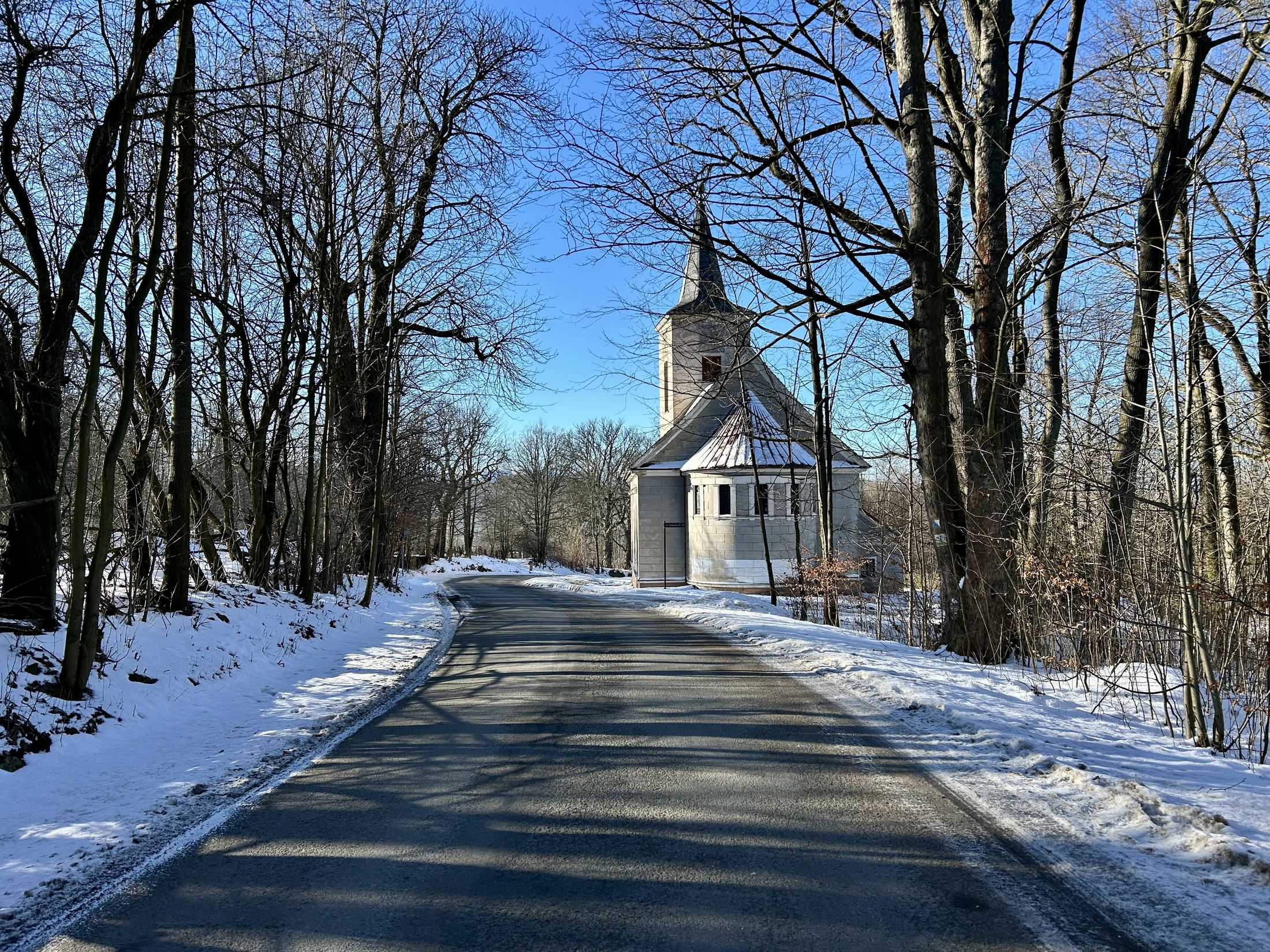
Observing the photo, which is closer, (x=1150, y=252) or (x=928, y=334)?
(x=1150, y=252)

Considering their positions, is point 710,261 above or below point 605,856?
above

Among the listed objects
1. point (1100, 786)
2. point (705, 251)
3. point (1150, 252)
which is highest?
point (705, 251)

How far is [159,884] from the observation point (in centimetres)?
380

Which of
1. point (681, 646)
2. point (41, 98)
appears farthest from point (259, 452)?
point (681, 646)

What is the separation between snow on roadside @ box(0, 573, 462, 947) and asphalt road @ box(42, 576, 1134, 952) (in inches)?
18.6

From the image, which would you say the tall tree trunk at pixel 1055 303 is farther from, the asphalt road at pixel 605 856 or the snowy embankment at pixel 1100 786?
the asphalt road at pixel 605 856

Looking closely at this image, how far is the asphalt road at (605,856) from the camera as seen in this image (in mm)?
3266

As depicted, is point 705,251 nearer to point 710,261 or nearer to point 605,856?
point 710,261

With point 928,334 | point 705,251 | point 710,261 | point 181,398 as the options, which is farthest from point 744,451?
point 181,398

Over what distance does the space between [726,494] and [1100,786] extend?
2857cm

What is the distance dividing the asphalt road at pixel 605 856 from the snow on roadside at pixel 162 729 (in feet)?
1.55

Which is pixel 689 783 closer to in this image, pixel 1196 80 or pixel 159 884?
pixel 159 884

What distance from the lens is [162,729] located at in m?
7.07

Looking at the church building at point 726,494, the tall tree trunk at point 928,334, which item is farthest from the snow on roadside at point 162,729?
the church building at point 726,494
